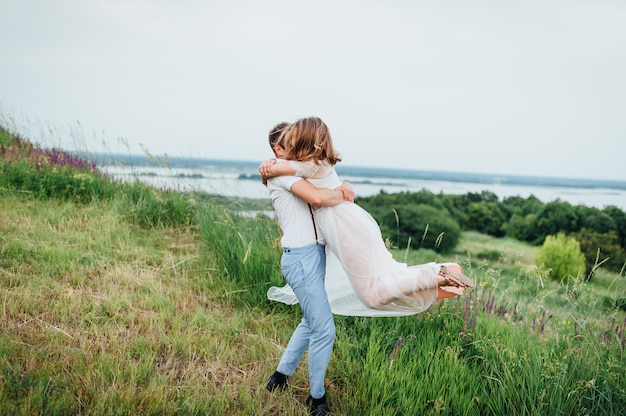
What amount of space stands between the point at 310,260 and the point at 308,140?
73cm

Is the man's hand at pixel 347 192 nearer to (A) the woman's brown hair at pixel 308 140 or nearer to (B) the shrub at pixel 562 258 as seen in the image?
(A) the woman's brown hair at pixel 308 140

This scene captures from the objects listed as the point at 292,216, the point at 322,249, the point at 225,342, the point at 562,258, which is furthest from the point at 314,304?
the point at 562,258

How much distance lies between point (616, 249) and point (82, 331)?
63.1 ft

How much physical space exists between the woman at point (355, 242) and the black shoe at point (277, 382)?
802mm

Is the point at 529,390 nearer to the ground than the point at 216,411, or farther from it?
farther from it

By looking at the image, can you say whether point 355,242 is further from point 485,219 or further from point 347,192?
point 485,219

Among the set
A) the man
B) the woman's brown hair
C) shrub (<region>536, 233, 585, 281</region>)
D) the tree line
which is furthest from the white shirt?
shrub (<region>536, 233, 585, 281</region>)

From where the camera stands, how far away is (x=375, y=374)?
3.14 metres

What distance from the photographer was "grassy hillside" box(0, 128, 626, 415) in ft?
9.65

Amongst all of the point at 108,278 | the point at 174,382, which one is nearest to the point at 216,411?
the point at 174,382

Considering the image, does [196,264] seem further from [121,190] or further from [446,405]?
[446,405]

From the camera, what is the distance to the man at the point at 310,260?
281 centimetres

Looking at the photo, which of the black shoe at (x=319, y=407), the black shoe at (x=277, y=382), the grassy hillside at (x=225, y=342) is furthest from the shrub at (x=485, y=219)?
the black shoe at (x=319, y=407)

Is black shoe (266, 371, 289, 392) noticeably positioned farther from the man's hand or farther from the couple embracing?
the man's hand
